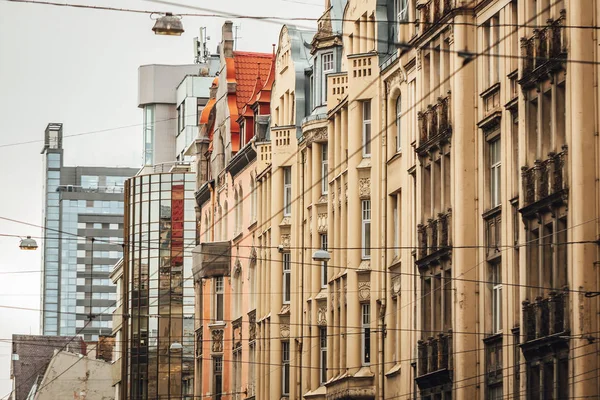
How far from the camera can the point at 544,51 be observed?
146 feet

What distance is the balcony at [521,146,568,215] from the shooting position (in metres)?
43.2

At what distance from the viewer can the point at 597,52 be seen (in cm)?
4216

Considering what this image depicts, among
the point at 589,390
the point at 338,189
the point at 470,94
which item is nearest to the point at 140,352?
the point at 338,189

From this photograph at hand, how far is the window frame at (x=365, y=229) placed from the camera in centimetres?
6288

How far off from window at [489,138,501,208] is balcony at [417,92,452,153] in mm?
2290

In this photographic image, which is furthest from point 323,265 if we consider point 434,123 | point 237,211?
point 237,211

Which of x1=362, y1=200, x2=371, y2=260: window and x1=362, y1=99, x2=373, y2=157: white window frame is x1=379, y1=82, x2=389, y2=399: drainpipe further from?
x1=362, y1=200, x2=371, y2=260: window

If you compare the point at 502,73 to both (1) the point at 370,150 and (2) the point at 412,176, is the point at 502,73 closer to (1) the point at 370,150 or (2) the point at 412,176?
(2) the point at 412,176

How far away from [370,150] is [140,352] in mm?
45871

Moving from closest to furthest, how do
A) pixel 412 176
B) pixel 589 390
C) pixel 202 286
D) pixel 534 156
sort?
1. pixel 589 390
2. pixel 534 156
3. pixel 412 176
4. pixel 202 286

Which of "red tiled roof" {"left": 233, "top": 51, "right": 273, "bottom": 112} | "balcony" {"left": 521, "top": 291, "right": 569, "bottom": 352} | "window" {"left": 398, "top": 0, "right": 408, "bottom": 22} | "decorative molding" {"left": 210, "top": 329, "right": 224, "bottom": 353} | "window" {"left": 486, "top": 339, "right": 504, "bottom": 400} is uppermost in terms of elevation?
"red tiled roof" {"left": 233, "top": 51, "right": 273, "bottom": 112}

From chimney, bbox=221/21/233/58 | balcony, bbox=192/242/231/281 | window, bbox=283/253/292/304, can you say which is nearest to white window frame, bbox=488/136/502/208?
window, bbox=283/253/292/304

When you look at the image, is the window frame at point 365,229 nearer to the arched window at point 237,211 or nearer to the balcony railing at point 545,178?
the balcony railing at point 545,178

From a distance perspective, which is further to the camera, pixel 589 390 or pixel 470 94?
pixel 470 94
